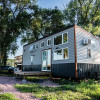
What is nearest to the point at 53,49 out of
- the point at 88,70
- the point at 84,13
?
the point at 88,70

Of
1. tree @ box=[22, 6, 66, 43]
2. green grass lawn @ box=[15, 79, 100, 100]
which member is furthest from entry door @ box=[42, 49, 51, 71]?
tree @ box=[22, 6, 66, 43]

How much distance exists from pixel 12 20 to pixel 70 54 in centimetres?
1293

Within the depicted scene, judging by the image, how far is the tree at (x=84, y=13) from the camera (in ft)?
70.8

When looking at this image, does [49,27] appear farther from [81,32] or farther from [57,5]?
[81,32]

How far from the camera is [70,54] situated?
9305mm

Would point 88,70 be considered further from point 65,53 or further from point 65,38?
point 65,38

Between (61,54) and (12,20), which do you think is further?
(12,20)

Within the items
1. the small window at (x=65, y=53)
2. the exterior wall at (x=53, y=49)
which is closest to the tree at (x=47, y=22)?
the exterior wall at (x=53, y=49)

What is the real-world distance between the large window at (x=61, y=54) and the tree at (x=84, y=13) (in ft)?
41.8

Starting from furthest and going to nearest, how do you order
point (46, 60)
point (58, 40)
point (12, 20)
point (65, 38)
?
point (12, 20) < point (46, 60) < point (58, 40) < point (65, 38)

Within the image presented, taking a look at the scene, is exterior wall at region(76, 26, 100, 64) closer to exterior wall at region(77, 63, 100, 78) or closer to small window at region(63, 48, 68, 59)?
exterior wall at region(77, 63, 100, 78)

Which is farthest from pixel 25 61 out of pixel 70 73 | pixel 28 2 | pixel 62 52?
pixel 28 2

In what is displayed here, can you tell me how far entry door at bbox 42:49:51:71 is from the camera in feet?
37.8

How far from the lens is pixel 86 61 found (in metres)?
9.64
